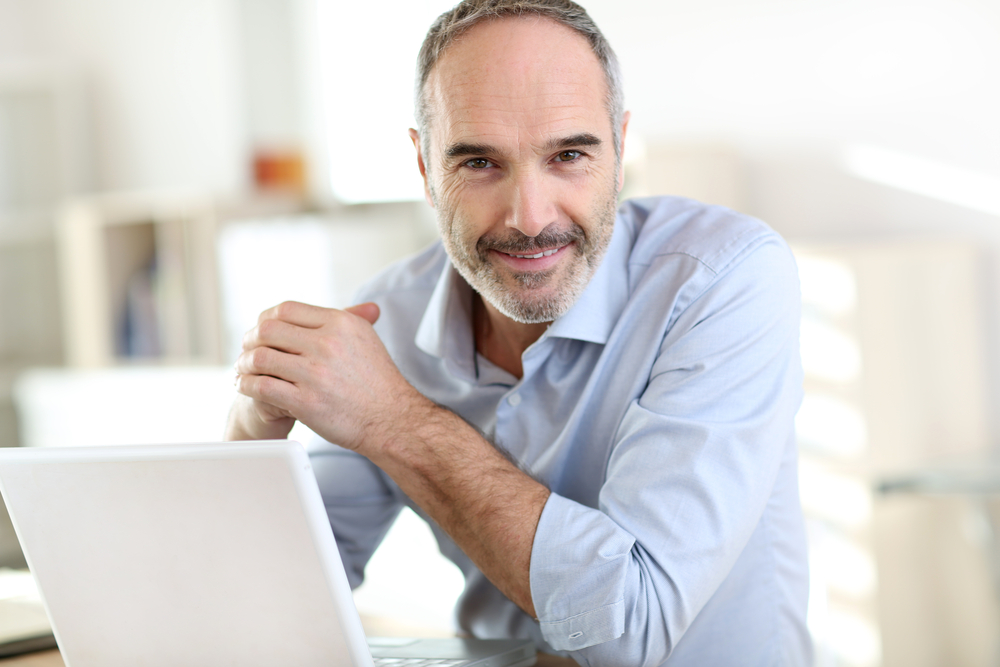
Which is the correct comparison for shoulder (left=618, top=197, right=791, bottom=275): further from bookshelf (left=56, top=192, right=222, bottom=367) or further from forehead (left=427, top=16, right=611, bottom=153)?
bookshelf (left=56, top=192, right=222, bottom=367)

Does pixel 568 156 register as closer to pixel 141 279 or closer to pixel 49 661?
pixel 49 661

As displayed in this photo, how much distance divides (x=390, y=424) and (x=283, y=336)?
5.3 inches

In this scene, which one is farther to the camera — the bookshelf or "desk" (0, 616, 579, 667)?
the bookshelf

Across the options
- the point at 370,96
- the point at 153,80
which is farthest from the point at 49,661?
the point at 153,80

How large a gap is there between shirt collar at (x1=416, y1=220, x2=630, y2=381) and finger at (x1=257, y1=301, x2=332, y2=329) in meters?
0.28

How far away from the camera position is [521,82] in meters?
1.02

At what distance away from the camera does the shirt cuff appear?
2.80 feet

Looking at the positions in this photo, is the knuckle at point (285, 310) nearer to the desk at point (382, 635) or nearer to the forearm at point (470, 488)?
the forearm at point (470, 488)

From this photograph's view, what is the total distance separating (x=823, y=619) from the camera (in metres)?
2.31

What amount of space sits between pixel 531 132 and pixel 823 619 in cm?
175

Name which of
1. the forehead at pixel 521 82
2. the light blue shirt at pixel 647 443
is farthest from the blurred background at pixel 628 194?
the forehead at pixel 521 82

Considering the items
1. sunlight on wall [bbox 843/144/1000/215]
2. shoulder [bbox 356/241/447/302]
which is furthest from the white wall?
shoulder [bbox 356/241/447/302]

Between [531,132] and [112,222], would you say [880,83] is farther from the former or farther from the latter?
[112,222]

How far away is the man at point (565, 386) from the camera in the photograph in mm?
891
